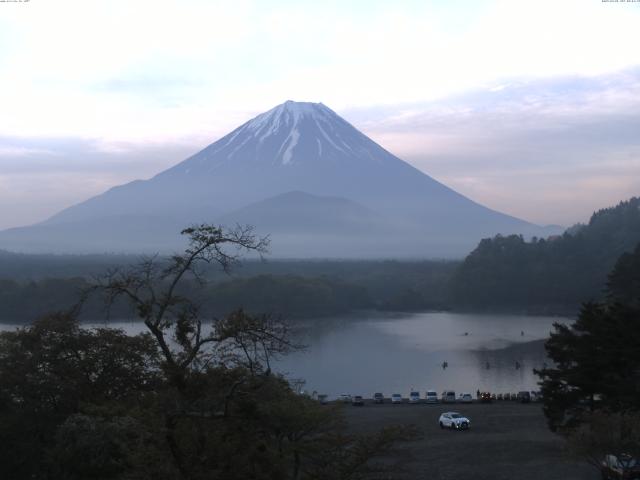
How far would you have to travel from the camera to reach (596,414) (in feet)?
28.9

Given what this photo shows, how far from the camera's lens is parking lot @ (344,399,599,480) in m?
10.8

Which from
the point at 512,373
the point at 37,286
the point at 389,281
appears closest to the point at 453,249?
the point at 389,281

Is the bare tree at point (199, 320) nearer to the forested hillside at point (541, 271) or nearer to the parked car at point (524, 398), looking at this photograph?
the parked car at point (524, 398)

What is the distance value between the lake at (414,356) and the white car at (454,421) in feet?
10.3

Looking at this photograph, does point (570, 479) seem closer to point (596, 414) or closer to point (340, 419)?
point (596, 414)

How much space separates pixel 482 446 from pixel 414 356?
14.9 meters

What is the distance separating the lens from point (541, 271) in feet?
181

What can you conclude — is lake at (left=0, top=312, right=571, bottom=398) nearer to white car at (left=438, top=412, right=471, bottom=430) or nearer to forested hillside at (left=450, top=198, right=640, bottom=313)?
white car at (left=438, top=412, right=471, bottom=430)

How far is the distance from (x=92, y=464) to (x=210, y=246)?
230 centimetres

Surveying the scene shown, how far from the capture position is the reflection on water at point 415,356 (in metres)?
22.4

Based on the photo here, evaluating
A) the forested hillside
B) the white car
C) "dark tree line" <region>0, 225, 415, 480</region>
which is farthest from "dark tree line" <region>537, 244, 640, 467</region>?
the forested hillside

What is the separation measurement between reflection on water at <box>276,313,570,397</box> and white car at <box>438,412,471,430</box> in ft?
19.6

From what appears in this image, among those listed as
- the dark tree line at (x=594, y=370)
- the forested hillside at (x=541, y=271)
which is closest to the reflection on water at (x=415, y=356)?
the dark tree line at (x=594, y=370)

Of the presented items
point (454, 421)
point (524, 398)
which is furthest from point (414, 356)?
point (454, 421)
